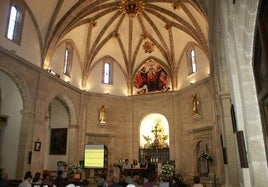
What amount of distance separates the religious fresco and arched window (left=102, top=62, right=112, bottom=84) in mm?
2231

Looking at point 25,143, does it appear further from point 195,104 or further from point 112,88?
point 195,104

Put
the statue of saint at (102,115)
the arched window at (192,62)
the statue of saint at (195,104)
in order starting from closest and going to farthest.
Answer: the statue of saint at (195,104), the arched window at (192,62), the statue of saint at (102,115)

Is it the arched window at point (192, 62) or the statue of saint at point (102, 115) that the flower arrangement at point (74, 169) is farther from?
the arched window at point (192, 62)

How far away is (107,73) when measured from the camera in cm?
2155

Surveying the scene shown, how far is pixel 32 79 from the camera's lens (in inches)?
565

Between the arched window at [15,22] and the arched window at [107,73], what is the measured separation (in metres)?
8.61

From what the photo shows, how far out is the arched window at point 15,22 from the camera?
13125mm

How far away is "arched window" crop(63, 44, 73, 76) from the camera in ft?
59.7

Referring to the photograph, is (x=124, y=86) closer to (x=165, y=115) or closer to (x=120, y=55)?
(x=120, y=55)

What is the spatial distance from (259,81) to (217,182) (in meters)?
12.5

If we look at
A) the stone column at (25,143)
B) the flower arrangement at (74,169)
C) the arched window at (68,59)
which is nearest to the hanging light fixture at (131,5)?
the arched window at (68,59)

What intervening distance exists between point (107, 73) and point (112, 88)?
4.62 feet

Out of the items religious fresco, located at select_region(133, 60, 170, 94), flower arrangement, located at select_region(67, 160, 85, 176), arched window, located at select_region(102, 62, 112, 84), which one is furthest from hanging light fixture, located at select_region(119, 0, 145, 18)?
flower arrangement, located at select_region(67, 160, 85, 176)

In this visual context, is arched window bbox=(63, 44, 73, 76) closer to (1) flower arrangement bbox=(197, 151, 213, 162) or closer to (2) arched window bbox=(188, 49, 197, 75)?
(2) arched window bbox=(188, 49, 197, 75)
